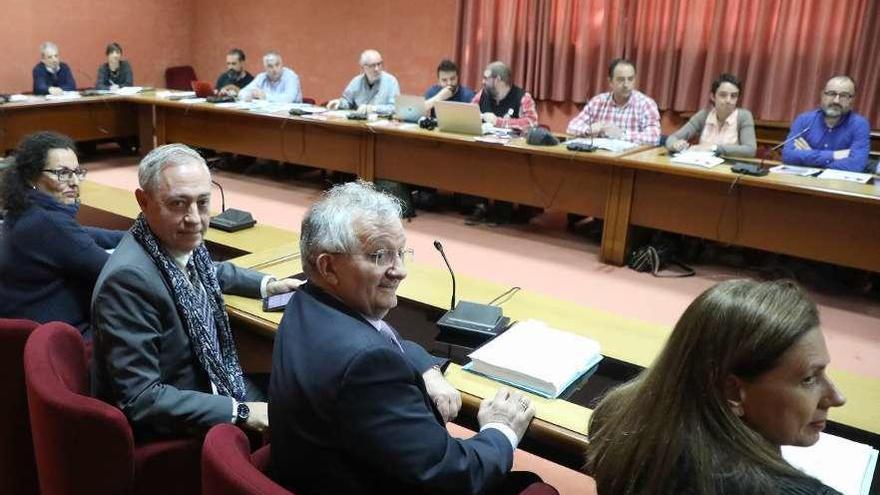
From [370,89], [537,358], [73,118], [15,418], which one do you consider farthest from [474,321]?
[73,118]

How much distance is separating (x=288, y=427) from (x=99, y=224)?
2.24 m

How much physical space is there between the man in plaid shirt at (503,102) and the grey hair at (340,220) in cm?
399

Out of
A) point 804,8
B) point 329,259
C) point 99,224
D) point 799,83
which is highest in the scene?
point 804,8

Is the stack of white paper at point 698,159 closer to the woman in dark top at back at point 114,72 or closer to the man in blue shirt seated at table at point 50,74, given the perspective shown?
the man in blue shirt seated at table at point 50,74

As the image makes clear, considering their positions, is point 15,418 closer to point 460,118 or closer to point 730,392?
point 730,392

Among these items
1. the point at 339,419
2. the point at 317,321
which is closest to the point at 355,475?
the point at 339,419

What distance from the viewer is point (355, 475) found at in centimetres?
114

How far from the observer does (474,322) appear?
1.79 meters

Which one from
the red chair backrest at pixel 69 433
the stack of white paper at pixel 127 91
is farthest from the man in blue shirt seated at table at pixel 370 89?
the red chair backrest at pixel 69 433

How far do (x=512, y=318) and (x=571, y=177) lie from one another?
105 inches

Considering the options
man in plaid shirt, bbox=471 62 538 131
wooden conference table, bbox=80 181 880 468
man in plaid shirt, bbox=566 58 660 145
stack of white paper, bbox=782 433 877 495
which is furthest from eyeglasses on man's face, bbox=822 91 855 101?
stack of white paper, bbox=782 433 877 495

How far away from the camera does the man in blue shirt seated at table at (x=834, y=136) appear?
4.11 metres

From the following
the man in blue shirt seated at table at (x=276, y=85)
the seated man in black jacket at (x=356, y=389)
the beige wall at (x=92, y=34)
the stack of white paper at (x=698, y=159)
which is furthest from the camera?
the beige wall at (x=92, y=34)

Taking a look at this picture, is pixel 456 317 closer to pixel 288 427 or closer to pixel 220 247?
pixel 288 427
